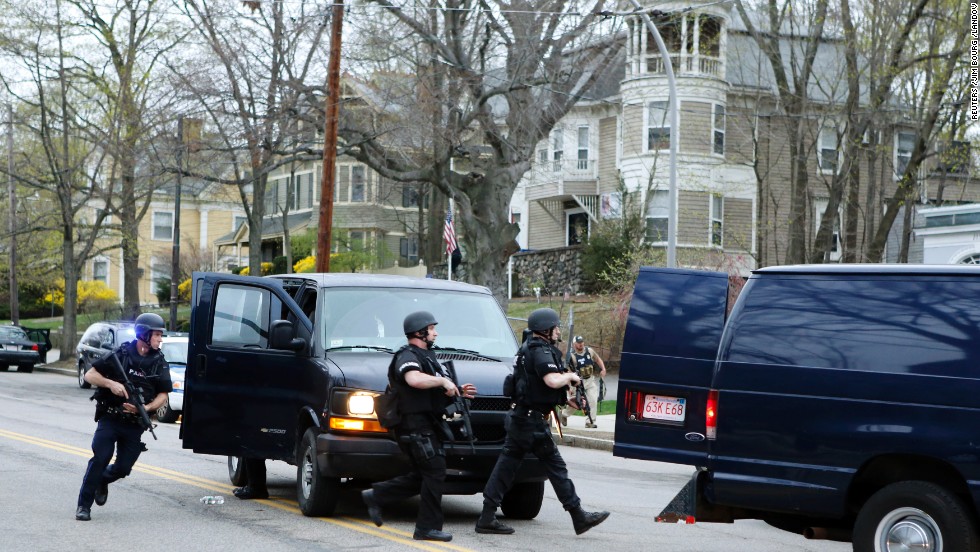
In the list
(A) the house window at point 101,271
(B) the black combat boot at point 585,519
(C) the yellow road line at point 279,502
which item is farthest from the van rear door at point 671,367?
(A) the house window at point 101,271

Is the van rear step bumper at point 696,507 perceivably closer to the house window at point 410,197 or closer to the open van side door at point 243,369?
Result: the open van side door at point 243,369

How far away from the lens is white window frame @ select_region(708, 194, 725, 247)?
130 feet

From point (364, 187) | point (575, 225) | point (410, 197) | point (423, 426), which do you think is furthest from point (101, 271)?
point (423, 426)

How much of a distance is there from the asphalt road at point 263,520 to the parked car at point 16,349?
25.3 metres

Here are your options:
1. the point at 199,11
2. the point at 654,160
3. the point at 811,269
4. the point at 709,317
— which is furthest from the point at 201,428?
the point at 654,160

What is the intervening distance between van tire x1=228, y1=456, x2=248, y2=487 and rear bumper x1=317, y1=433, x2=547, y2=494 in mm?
2507

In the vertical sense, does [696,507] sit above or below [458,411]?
below

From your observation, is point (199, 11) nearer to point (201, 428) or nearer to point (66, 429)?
point (66, 429)

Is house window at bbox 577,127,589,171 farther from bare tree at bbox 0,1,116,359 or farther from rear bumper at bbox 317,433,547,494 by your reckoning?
rear bumper at bbox 317,433,547,494

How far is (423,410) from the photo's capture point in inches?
356

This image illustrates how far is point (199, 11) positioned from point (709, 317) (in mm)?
26508

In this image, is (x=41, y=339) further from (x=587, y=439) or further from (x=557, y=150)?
(x=587, y=439)

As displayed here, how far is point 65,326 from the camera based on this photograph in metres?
43.8

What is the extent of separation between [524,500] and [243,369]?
111 inches
